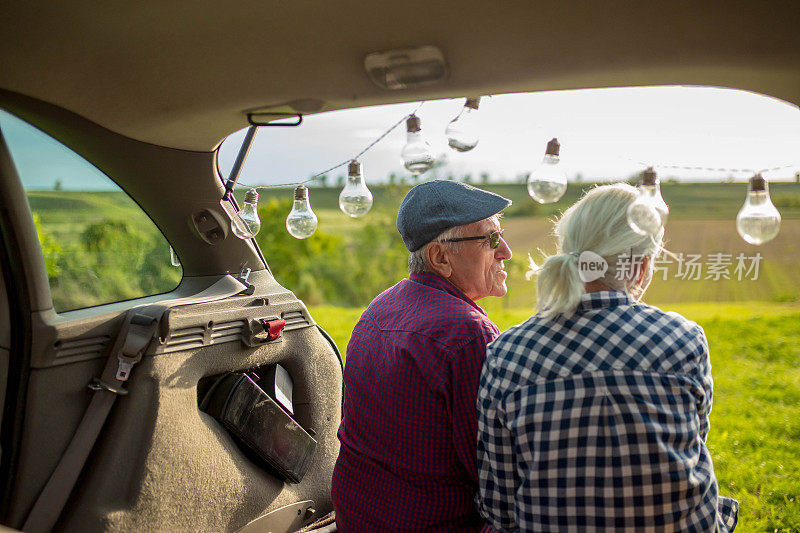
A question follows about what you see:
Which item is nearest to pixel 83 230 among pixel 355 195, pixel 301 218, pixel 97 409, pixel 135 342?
pixel 135 342

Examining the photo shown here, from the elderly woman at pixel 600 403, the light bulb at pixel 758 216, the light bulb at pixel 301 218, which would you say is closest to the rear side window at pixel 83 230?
the light bulb at pixel 301 218

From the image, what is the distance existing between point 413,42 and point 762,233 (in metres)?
0.98

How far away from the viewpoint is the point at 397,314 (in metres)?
1.91

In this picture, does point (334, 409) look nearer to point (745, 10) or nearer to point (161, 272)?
point (161, 272)

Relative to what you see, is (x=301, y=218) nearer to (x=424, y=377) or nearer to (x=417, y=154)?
(x=417, y=154)

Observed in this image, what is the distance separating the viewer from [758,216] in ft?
4.84

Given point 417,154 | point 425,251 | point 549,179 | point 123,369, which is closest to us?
point 549,179

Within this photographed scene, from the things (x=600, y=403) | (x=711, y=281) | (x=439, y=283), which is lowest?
(x=711, y=281)

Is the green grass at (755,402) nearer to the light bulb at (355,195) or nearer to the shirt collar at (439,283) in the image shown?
the shirt collar at (439,283)

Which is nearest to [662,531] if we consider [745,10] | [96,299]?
[745,10]

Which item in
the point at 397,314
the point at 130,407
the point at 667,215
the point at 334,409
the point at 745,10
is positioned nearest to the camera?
the point at 745,10

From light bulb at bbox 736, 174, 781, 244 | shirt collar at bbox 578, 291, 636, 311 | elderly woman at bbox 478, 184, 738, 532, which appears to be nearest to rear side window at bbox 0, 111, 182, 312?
elderly woman at bbox 478, 184, 738, 532

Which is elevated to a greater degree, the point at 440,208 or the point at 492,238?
the point at 440,208

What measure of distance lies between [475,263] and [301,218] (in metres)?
0.79
